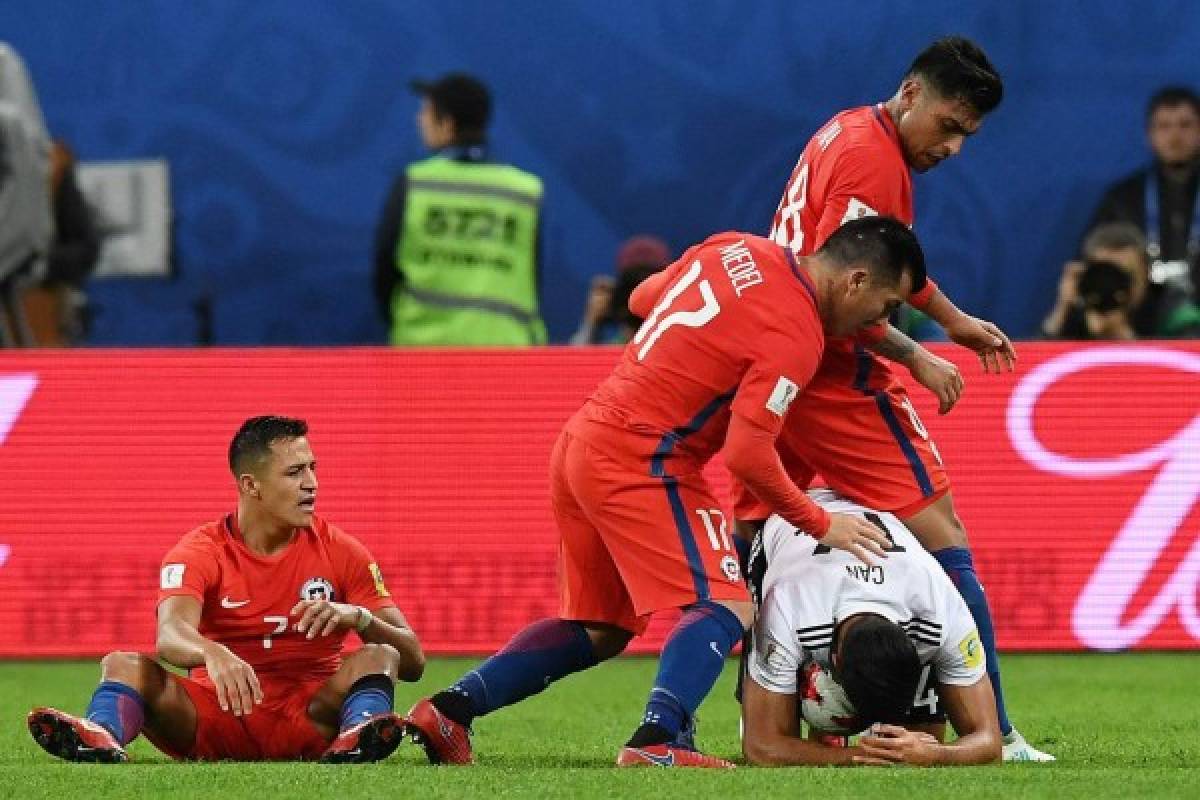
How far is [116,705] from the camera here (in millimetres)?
7184

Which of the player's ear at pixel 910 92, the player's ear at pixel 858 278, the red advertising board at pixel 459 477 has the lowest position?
the red advertising board at pixel 459 477

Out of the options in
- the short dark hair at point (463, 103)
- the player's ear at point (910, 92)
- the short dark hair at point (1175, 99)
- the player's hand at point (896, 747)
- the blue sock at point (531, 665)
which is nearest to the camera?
the player's hand at point (896, 747)

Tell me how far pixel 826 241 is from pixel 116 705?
226cm

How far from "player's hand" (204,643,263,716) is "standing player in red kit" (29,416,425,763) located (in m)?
0.03

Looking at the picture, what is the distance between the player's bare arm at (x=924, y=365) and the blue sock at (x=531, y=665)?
1174 millimetres

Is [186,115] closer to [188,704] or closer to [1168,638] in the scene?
[1168,638]

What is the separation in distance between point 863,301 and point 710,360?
0.43 m

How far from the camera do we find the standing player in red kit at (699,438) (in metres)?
6.88

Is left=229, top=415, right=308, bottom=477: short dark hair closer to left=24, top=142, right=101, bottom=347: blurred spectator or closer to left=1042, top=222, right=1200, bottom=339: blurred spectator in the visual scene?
left=1042, top=222, right=1200, bottom=339: blurred spectator

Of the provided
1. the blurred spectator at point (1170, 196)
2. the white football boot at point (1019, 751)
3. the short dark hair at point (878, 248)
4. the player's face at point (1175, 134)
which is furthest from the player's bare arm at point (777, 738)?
the player's face at point (1175, 134)

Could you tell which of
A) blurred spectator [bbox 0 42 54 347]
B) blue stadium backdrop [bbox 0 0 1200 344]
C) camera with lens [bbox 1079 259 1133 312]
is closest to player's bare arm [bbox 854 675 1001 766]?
camera with lens [bbox 1079 259 1133 312]

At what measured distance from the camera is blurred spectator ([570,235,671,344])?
12125mm

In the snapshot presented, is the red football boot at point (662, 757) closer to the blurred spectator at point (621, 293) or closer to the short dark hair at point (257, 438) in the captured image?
the short dark hair at point (257, 438)

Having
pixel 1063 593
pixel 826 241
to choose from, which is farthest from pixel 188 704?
pixel 1063 593
